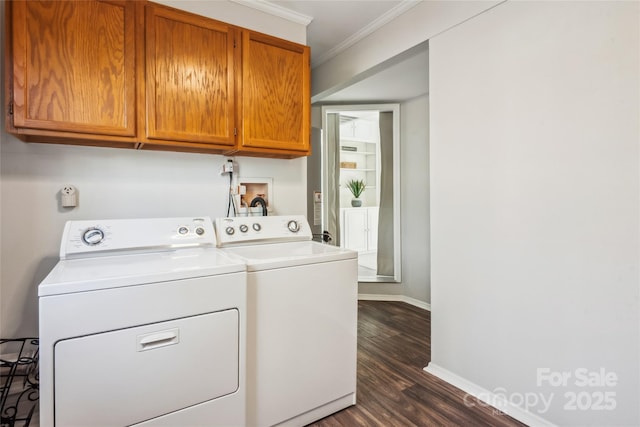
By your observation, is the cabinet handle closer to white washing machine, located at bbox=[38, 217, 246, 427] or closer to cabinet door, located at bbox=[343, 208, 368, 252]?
white washing machine, located at bbox=[38, 217, 246, 427]

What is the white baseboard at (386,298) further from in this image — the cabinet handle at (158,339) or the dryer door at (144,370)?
the cabinet handle at (158,339)

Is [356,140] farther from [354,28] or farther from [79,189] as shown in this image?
[79,189]

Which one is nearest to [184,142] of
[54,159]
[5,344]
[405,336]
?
[54,159]

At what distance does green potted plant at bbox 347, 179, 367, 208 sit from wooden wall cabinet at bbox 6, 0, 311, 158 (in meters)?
2.23

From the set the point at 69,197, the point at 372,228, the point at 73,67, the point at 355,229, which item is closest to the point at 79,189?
the point at 69,197

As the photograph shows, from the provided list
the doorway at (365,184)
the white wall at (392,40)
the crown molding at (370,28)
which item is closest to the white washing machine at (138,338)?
the white wall at (392,40)

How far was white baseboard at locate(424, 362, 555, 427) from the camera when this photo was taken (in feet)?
5.56

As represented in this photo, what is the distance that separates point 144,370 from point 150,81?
4.70ft

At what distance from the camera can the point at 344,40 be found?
282 cm

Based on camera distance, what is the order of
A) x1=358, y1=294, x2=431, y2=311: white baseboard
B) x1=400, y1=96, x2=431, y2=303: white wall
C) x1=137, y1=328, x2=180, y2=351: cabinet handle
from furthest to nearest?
x1=358, y1=294, x2=431, y2=311: white baseboard
x1=400, y1=96, x2=431, y2=303: white wall
x1=137, y1=328, x2=180, y2=351: cabinet handle

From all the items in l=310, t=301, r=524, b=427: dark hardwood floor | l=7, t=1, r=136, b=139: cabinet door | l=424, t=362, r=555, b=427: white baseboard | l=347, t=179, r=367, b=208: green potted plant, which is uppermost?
l=7, t=1, r=136, b=139: cabinet door

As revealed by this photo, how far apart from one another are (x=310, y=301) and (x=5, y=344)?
1.53 m

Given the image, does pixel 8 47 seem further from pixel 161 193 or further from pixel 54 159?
pixel 161 193

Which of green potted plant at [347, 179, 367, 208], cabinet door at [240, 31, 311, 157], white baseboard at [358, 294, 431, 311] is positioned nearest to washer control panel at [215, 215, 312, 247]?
cabinet door at [240, 31, 311, 157]
